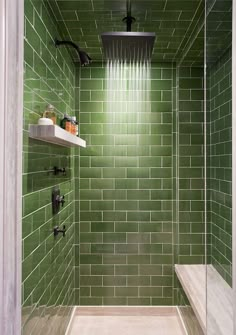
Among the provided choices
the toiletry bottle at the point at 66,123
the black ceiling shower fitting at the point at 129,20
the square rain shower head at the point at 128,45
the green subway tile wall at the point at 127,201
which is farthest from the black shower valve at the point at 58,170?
the black ceiling shower fitting at the point at 129,20

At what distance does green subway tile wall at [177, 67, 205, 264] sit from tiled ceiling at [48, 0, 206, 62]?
0.33 metres

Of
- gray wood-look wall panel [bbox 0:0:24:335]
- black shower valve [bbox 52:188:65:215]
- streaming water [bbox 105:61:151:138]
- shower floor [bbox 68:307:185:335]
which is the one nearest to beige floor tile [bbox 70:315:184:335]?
shower floor [bbox 68:307:185:335]

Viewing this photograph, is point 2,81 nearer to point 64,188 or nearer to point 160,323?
point 64,188

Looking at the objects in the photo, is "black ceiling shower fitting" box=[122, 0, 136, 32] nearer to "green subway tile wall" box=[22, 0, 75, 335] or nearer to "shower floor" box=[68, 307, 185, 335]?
"green subway tile wall" box=[22, 0, 75, 335]

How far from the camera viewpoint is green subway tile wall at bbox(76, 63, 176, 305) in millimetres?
2676

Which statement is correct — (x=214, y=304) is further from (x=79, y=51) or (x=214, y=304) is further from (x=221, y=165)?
(x=79, y=51)

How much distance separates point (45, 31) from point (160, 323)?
244cm

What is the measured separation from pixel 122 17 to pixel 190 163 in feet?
4.34

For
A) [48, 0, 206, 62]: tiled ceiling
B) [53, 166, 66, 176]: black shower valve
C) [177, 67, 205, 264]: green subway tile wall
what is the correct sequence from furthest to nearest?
1. [177, 67, 205, 264]: green subway tile wall
2. [53, 166, 66, 176]: black shower valve
3. [48, 0, 206, 62]: tiled ceiling

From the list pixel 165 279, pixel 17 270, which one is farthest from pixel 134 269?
pixel 17 270

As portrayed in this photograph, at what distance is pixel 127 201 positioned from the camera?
270 cm

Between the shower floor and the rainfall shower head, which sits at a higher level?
the rainfall shower head

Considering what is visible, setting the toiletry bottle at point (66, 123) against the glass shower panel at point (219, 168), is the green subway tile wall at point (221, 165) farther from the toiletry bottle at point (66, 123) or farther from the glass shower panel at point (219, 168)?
the toiletry bottle at point (66, 123)

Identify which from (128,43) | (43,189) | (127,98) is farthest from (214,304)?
(127,98)
